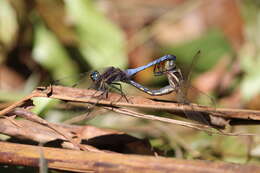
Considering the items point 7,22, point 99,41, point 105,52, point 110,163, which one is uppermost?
point 7,22

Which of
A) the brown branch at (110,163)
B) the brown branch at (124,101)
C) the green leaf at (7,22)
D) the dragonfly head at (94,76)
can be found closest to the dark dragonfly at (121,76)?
the dragonfly head at (94,76)

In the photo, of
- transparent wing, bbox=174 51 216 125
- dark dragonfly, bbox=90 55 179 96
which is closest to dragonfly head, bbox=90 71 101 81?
dark dragonfly, bbox=90 55 179 96

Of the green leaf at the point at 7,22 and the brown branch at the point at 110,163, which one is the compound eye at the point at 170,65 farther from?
the green leaf at the point at 7,22

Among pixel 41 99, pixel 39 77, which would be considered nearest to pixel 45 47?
pixel 39 77

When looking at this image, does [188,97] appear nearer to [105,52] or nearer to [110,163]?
[110,163]

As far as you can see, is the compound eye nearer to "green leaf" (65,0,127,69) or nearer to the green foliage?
"green leaf" (65,0,127,69)

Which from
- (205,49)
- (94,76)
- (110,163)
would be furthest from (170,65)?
(205,49)
